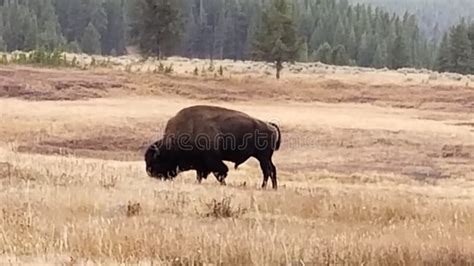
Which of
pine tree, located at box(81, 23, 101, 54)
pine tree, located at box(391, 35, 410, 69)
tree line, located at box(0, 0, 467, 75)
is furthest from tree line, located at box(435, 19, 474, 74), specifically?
pine tree, located at box(81, 23, 101, 54)

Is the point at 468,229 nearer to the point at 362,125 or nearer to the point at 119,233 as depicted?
the point at 119,233

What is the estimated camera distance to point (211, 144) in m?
17.8

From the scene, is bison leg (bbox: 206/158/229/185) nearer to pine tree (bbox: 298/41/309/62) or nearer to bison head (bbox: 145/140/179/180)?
bison head (bbox: 145/140/179/180)

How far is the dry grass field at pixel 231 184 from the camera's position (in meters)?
9.20

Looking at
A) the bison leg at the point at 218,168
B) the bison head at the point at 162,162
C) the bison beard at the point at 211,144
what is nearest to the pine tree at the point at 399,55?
the bison beard at the point at 211,144

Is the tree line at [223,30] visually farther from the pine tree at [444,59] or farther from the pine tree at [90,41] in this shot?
the pine tree at [444,59]

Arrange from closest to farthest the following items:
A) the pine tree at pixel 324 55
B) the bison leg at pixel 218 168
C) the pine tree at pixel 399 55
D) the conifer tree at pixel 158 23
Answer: the bison leg at pixel 218 168 < the conifer tree at pixel 158 23 < the pine tree at pixel 324 55 < the pine tree at pixel 399 55

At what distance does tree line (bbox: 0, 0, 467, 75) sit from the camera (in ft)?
356

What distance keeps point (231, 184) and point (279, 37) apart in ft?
159

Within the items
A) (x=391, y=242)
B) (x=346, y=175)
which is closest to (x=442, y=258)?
(x=391, y=242)

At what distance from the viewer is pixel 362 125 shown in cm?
3675

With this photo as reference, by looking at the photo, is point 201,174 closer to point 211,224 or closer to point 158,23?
point 211,224

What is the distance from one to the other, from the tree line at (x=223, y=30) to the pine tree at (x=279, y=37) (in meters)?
28.9

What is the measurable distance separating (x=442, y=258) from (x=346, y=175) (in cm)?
1475
